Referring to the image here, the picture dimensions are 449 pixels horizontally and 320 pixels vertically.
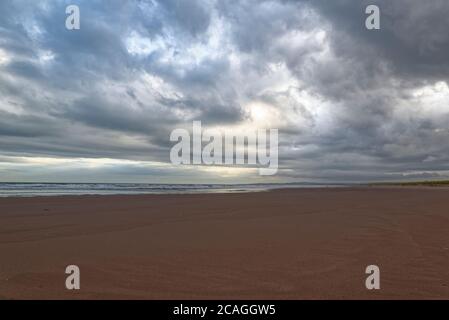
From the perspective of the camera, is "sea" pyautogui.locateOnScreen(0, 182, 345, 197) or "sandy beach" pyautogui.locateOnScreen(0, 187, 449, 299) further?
"sea" pyautogui.locateOnScreen(0, 182, 345, 197)

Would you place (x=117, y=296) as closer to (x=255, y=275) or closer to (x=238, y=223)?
(x=255, y=275)

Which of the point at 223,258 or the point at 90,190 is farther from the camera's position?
the point at 90,190

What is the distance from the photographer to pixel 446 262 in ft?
23.5

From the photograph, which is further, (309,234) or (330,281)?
(309,234)

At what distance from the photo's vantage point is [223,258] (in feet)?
24.9

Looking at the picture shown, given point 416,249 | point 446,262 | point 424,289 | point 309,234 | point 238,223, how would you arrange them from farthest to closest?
point 238,223 < point 309,234 < point 416,249 < point 446,262 < point 424,289

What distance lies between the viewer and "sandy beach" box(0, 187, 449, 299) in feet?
18.4

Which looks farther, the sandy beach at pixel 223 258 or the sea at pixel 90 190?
the sea at pixel 90 190

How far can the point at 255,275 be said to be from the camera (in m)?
6.37

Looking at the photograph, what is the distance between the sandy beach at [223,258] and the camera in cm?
562

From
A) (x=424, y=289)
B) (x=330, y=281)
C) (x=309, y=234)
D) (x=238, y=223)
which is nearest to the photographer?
(x=424, y=289)
